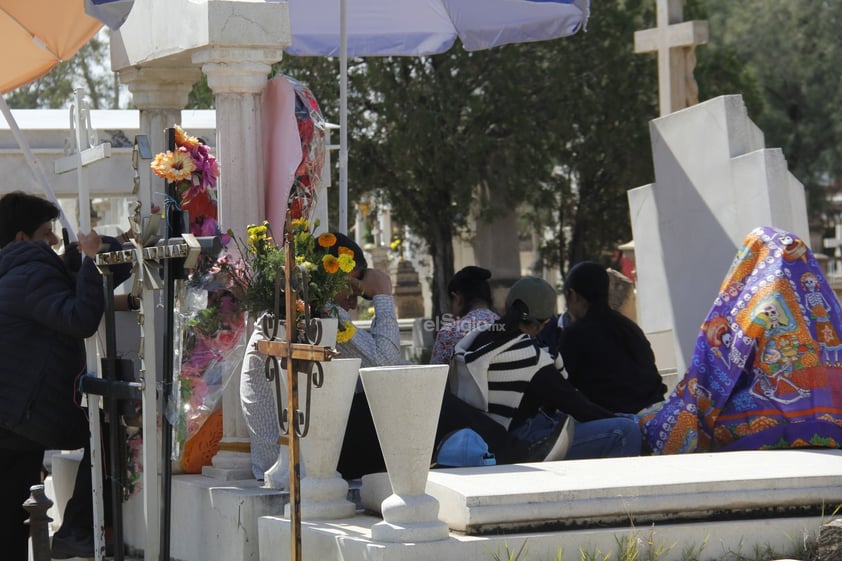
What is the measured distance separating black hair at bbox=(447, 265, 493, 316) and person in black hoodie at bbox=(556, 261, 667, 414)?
0.48 meters

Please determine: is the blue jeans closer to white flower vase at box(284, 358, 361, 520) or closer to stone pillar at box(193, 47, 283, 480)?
white flower vase at box(284, 358, 361, 520)

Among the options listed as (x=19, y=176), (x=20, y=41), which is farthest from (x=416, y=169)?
(x=20, y=41)

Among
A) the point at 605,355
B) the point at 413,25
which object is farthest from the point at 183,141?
the point at 413,25

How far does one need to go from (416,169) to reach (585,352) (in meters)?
14.2

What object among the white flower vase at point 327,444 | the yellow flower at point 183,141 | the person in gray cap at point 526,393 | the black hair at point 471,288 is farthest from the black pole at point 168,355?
the black hair at point 471,288

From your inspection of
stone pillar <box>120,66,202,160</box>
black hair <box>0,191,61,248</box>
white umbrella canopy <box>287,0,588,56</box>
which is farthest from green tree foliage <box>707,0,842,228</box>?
black hair <box>0,191,61,248</box>

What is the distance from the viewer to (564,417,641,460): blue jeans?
579 cm

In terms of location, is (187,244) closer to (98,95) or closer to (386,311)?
(386,311)

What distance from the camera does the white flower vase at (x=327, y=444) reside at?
4672mm

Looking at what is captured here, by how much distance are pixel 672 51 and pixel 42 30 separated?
5427 millimetres

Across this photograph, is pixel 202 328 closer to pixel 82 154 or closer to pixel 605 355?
pixel 82 154

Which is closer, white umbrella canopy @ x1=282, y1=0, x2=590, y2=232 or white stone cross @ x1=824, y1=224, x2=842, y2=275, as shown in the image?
white umbrella canopy @ x1=282, y1=0, x2=590, y2=232

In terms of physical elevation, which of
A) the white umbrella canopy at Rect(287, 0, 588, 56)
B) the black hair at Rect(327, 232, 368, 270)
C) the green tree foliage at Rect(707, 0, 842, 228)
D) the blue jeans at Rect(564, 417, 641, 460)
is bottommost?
the blue jeans at Rect(564, 417, 641, 460)

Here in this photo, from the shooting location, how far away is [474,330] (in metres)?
5.80
